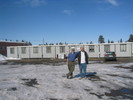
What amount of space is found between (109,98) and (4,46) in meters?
44.3

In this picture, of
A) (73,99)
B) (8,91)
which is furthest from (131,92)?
(8,91)

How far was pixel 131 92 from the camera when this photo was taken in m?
6.65

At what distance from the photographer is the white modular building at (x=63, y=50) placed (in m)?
29.7

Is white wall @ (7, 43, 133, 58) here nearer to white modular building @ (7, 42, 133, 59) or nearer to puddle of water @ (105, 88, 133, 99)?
white modular building @ (7, 42, 133, 59)

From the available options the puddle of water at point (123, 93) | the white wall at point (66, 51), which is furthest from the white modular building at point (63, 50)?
the puddle of water at point (123, 93)

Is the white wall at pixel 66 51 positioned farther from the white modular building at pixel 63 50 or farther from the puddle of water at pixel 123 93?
the puddle of water at pixel 123 93

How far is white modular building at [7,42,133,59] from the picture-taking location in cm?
2971

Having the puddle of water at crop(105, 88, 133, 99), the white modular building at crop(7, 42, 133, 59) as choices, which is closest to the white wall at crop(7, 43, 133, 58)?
the white modular building at crop(7, 42, 133, 59)

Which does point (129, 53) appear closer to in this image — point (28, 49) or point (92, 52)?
point (92, 52)

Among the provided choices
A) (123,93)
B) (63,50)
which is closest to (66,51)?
(63,50)

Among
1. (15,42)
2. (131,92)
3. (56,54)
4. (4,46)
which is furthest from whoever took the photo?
(15,42)

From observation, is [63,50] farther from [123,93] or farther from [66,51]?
[123,93]

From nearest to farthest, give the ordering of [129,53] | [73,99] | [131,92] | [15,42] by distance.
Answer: [73,99], [131,92], [129,53], [15,42]

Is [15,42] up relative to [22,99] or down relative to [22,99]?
up
